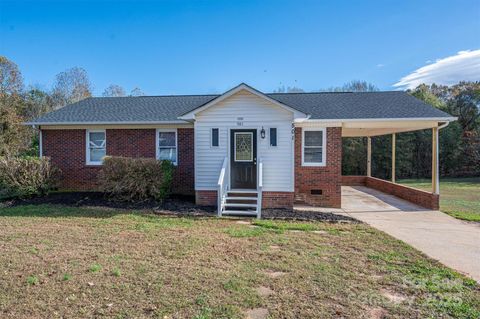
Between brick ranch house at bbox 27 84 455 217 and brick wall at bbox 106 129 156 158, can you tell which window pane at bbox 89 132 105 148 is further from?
brick wall at bbox 106 129 156 158

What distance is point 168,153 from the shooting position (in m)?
11.5

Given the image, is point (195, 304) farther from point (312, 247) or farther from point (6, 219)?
point (6, 219)

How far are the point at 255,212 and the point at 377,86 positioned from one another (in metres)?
32.7

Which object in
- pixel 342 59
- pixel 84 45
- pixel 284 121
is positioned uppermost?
pixel 84 45

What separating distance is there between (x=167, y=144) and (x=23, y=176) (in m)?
4.94

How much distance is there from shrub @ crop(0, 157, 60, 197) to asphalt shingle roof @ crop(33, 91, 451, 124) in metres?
2.15

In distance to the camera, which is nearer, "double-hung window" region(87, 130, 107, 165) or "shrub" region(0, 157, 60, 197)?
"shrub" region(0, 157, 60, 197)

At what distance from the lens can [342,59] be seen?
57.7 feet

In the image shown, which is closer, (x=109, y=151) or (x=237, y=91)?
(x=237, y=91)

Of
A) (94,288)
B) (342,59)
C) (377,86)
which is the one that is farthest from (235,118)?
(377,86)

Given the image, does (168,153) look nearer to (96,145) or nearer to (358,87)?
(96,145)

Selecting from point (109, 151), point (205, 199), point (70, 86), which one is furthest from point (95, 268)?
point (70, 86)

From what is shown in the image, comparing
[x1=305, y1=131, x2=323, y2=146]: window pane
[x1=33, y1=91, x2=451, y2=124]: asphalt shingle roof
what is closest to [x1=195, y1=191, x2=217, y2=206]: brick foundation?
[x1=33, y1=91, x2=451, y2=124]: asphalt shingle roof

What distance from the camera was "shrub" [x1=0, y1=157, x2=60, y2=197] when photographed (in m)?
9.69
